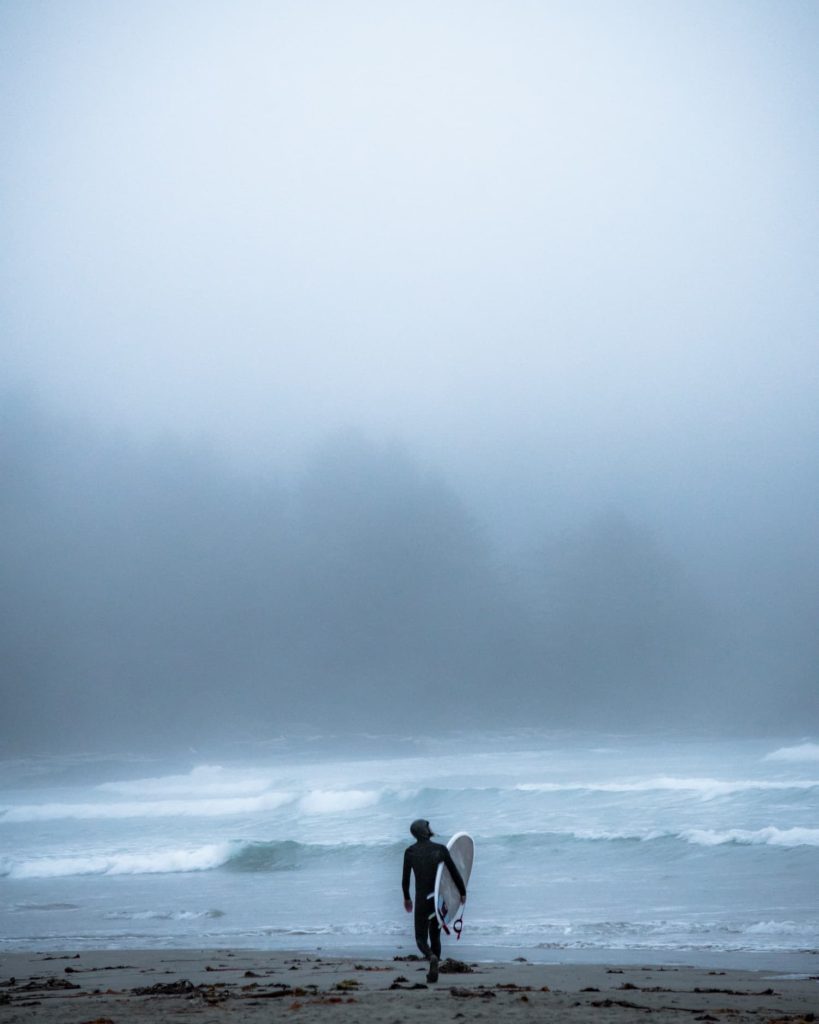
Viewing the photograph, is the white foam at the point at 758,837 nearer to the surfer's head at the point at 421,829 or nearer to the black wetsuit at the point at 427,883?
the black wetsuit at the point at 427,883

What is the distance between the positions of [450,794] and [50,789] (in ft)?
107

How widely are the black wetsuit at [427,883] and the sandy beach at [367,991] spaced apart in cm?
39

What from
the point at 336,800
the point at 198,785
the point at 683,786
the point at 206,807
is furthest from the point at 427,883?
the point at 198,785

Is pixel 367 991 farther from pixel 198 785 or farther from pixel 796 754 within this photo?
pixel 796 754

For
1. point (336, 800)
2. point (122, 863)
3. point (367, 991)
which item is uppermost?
point (336, 800)

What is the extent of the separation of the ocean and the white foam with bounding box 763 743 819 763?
244 centimetres

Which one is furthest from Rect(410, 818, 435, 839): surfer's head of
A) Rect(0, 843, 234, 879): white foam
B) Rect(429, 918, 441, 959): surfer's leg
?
Rect(0, 843, 234, 879): white foam

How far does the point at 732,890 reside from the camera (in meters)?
16.5

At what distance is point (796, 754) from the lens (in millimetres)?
53281

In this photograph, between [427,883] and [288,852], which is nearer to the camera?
[427,883]

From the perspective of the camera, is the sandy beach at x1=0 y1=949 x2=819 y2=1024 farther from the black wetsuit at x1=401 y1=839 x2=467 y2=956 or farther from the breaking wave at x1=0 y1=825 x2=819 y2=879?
the breaking wave at x1=0 y1=825 x2=819 y2=879

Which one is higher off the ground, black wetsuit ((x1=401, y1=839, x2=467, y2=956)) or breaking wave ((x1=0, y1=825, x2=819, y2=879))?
breaking wave ((x1=0, y1=825, x2=819, y2=879))

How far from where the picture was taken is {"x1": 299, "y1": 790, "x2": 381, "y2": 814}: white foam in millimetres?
38750

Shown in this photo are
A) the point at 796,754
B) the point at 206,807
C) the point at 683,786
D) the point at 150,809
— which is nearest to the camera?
the point at 683,786
